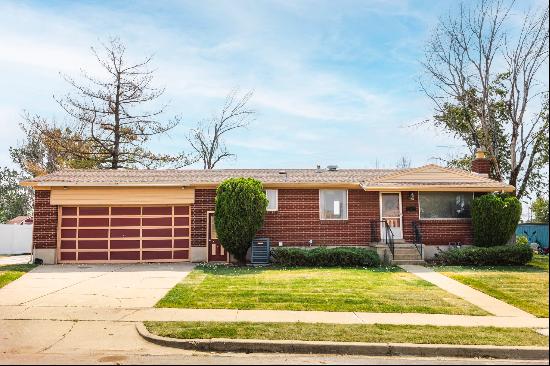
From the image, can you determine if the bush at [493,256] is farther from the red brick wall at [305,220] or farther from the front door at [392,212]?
the red brick wall at [305,220]

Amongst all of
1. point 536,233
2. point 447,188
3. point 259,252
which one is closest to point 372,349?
point 259,252

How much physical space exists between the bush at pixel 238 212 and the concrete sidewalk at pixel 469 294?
5.68 meters

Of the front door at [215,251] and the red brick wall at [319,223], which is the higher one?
the red brick wall at [319,223]

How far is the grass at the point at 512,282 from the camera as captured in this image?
38.9ft

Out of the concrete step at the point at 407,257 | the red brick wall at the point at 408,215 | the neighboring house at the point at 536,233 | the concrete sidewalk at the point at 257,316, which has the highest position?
the red brick wall at the point at 408,215

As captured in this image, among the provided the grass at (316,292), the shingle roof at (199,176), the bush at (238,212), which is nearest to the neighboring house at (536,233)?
the shingle roof at (199,176)

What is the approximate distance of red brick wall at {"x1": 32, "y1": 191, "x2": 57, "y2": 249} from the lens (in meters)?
19.9

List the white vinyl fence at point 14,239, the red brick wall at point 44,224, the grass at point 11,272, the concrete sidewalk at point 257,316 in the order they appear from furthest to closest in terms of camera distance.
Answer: the white vinyl fence at point 14,239 → the red brick wall at point 44,224 → the grass at point 11,272 → the concrete sidewalk at point 257,316

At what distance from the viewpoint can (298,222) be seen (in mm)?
20484

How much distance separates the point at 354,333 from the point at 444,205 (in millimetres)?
13673

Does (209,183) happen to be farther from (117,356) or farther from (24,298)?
(117,356)

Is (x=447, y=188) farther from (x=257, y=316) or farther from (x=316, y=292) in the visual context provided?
(x=257, y=316)

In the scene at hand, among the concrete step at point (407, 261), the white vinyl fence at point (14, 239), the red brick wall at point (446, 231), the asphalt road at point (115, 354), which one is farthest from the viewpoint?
the white vinyl fence at point (14, 239)

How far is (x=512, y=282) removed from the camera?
14.5 metres
